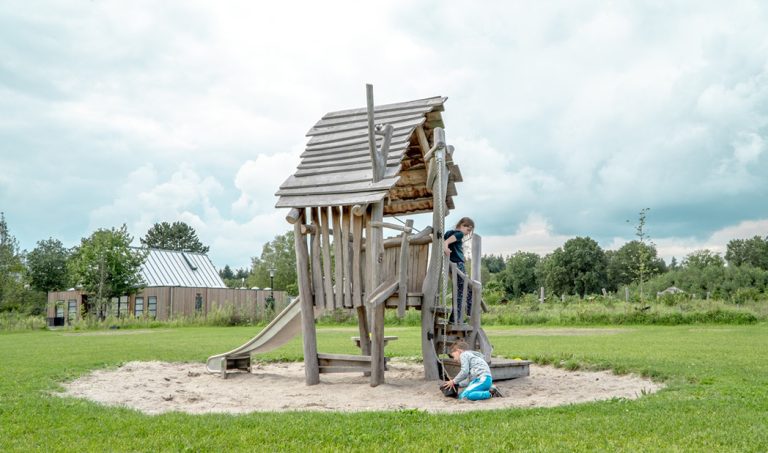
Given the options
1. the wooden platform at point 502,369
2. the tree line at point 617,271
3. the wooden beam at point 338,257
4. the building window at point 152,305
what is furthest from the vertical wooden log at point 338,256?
the tree line at point 617,271

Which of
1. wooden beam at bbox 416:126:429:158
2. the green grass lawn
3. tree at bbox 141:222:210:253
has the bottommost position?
the green grass lawn

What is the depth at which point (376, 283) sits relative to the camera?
392 inches

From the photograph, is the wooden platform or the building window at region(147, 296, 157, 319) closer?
the wooden platform

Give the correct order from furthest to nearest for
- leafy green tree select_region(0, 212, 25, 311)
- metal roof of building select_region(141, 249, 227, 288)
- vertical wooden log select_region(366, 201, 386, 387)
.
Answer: metal roof of building select_region(141, 249, 227, 288)
leafy green tree select_region(0, 212, 25, 311)
vertical wooden log select_region(366, 201, 386, 387)

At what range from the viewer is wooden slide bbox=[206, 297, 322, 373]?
1157 centimetres

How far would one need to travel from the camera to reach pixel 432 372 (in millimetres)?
10141

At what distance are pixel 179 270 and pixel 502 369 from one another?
147ft

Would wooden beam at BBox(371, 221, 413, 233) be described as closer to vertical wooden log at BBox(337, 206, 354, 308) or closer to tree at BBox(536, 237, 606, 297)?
vertical wooden log at BBox(337, 206, 354, 308)

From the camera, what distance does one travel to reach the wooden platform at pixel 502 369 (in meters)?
9.82

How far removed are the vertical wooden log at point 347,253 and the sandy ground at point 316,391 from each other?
4.78ft

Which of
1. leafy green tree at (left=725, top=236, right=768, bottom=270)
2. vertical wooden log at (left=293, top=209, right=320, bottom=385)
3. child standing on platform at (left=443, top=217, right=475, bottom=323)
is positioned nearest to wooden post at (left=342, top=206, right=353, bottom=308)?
vertical wooden log at (left=293, top=209, right=320, bottom=385)

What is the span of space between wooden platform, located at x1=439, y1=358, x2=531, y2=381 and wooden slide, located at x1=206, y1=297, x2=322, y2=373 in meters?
2.99

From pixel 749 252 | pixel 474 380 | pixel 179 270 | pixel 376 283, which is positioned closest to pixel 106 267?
pixel 179 270

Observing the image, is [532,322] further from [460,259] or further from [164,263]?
[164,263]
